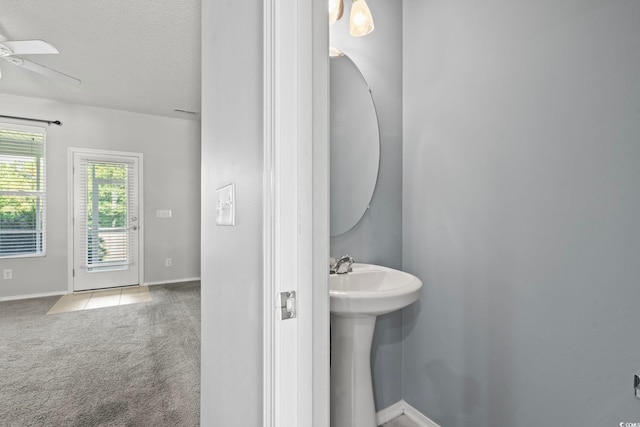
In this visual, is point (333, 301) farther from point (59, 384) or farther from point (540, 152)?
point (59, 384)

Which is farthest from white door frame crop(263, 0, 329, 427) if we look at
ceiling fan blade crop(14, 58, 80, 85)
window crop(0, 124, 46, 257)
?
window crop(0, 124, 46, 257)

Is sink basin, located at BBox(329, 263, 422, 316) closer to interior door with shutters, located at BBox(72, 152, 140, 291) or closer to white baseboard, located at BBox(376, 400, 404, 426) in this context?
white baseboard, located at BBox(376, 400, 404, 426)

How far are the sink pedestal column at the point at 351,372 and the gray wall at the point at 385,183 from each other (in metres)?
0.37

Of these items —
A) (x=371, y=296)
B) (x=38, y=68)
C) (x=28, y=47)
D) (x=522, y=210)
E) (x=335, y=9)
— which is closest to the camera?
(x=371, y=296)

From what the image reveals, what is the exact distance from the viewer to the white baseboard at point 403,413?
164 cm

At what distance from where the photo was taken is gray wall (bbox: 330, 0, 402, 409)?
5.42 ft

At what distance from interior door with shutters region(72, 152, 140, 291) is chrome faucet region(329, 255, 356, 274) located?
4301 mm

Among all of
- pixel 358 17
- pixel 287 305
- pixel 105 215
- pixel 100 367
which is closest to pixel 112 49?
pixel 105 215

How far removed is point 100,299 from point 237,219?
436cm

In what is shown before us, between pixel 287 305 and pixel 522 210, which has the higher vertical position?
pixel 522 210

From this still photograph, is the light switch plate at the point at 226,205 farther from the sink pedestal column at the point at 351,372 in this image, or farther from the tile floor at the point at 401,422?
the tile floor at the point at 401,422

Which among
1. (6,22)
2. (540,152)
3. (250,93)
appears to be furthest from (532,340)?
(6,22)

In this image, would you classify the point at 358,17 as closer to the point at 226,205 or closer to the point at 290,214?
the point at 226,205

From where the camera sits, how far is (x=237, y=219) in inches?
29.8
